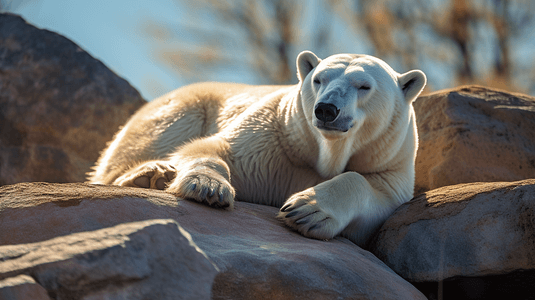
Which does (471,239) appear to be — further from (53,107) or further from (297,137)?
(53,107)

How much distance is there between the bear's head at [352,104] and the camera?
2.46 m

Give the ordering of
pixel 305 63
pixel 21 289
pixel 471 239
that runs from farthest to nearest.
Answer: pixel 305 63 < pixel 471 239 < pixel 21 289

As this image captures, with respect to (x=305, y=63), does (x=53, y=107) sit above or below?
below

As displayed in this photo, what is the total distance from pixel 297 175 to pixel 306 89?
1.85 feet

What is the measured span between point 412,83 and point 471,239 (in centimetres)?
118

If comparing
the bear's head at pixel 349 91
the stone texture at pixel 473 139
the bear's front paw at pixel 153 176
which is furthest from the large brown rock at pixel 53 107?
the stone texture at pixel 473 139

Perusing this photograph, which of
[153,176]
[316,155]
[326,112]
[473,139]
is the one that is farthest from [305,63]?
[473,139]

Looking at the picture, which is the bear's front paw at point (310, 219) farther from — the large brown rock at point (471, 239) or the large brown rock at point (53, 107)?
the large brown rock at point (53, 107)

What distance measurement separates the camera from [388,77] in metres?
2.88

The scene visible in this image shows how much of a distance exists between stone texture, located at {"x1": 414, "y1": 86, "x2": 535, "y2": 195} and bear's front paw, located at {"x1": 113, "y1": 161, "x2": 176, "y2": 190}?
2305 millimetres

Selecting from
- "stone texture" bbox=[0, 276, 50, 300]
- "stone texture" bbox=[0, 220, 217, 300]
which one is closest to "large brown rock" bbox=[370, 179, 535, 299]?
"stone texture" bbox=[0, 220, 217, 300]

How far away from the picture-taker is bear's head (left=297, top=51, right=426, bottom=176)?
2.46 meters

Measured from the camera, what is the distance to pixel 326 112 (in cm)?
239

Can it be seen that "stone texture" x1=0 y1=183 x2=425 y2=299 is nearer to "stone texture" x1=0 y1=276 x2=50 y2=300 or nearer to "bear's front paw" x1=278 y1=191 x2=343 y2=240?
"bear's front paw" x1=278 y1=191 x2=343 y2=240
